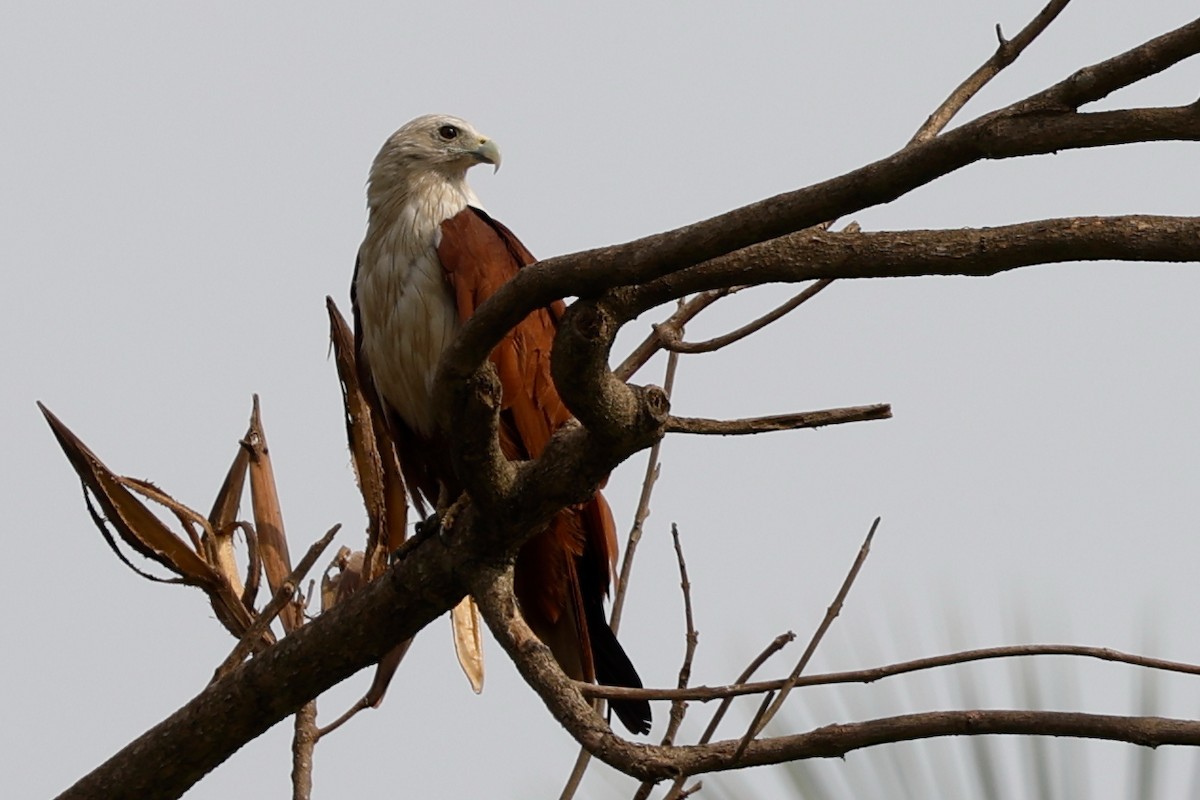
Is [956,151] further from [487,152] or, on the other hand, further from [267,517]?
[487,152]

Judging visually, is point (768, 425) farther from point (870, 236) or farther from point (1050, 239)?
point (1050, 239)

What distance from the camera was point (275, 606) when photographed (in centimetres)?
327

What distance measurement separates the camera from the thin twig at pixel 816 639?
7.66 feet

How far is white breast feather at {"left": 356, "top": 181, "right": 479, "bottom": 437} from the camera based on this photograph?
4023 mm

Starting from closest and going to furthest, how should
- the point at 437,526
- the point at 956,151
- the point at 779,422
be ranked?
the point at 956,151, the point at 779,422, the point at 437,526

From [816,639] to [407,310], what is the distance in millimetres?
1965

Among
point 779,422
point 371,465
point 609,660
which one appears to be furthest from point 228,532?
point 779,422

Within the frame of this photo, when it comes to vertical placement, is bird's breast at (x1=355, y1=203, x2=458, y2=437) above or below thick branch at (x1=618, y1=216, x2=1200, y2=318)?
above

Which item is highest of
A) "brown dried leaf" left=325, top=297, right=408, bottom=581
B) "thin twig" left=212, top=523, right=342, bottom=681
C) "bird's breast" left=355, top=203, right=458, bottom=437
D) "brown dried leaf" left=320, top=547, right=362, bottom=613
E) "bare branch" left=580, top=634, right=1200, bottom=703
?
"bird's breast" left=355, top=203, right=458, bottom=437

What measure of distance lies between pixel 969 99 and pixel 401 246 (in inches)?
71.8

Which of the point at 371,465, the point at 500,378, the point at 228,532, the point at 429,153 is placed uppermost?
the point at 429,153

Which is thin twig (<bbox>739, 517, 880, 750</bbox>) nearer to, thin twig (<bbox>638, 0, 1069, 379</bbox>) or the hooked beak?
thin twig (<bbox>638, 0, 1069, 379</bbox>)

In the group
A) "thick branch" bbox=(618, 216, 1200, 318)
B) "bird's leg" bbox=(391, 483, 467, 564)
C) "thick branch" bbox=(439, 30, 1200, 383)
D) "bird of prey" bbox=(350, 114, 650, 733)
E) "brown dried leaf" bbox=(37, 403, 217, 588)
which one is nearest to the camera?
"thick branch" bbox=(439, 30, 1200, 383)

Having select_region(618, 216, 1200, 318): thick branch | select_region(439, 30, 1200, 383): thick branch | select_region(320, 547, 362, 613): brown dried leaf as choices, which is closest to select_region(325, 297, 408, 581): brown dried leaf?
select_region(320, 547, 362, 613): brown dried leaf
